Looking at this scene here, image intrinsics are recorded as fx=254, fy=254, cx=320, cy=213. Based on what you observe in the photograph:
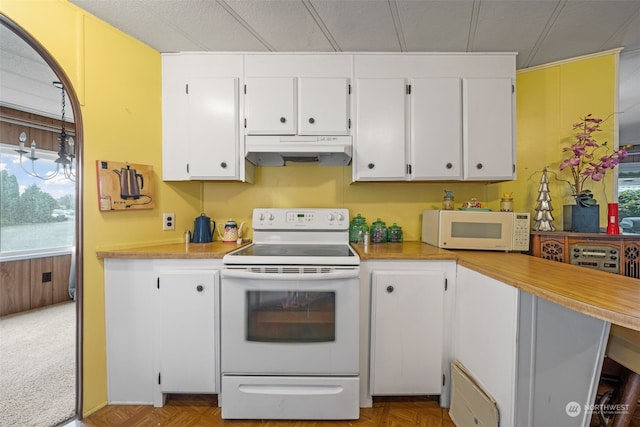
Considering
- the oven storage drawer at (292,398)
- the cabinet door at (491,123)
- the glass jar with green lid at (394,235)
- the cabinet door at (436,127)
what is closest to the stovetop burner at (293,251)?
the glass jar with green lid at (394,235)

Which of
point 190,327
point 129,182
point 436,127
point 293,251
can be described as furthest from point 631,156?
point 129,182

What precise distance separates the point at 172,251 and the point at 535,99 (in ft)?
9.39

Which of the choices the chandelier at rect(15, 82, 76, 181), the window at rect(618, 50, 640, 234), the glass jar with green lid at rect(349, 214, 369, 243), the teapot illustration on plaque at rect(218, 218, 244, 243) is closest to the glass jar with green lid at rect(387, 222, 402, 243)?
the glass jar with green lid at rect(349, 214, 369, 243)

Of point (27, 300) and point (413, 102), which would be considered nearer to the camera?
point (413, 102)

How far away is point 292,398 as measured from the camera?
1.42 meters

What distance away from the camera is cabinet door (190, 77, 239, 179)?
1.82 m

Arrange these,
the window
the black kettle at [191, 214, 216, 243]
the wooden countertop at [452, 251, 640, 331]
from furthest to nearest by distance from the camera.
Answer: the window < the black kettle at [191, 214, 216, 243] < the wooden countertop at [452, 251, 640, 331]

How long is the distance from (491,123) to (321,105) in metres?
1.20

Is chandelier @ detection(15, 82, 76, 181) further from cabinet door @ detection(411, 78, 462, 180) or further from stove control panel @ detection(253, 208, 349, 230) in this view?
cabinet door @ detection(411, 78, 462, 180)

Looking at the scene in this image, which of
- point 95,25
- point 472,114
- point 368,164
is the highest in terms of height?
point 95,25

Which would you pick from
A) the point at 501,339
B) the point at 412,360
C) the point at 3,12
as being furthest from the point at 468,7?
the point at 3,12

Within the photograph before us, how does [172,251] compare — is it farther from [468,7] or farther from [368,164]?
[468,7]

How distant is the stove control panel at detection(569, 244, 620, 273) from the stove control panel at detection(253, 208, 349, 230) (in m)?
1.45

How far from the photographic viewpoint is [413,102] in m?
1.81
